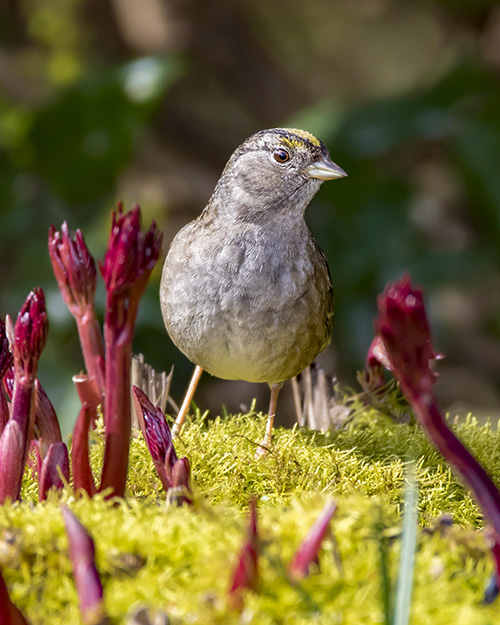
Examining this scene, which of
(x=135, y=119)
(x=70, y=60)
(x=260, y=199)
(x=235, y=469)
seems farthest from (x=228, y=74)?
(x=235, y=469)

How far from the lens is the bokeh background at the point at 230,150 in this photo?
404cm

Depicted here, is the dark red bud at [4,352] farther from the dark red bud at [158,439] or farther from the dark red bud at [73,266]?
the dark red bud at [158,439]

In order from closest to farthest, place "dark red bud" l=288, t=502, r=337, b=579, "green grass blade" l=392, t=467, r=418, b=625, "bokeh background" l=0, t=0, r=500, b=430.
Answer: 1. "green grass blade" l=392, t=467, r=418, b=625
2. "dark red bud" l=288, t=502, r=337, b=579
3. "bokeh background" l=0, t=0, r=500, b=430

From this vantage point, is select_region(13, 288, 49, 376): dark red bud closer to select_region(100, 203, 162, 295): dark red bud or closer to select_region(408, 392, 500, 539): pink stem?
select_region(100, 203, 162, 295): dark red bud

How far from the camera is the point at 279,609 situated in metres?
0.89

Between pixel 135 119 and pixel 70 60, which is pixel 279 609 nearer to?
pixel 135 119

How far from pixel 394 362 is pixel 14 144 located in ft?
12.3

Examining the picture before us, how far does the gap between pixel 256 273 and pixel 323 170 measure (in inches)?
13.2

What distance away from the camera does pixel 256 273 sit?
6.54ft

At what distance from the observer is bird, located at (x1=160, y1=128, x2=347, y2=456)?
1991 millimetres

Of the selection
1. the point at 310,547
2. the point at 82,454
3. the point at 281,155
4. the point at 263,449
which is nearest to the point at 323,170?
the point at 281,155

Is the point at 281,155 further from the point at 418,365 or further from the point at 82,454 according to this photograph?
the point at 418,365

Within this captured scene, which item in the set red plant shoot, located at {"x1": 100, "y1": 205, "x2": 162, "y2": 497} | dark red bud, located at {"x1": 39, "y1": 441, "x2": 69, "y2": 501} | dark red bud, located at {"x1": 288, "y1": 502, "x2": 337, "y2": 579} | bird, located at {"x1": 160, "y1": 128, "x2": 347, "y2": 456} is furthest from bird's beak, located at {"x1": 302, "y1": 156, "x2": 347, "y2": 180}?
dark red bud, located at {"x1": 288, "y1": 502, "x2": 337, "y2": 579}

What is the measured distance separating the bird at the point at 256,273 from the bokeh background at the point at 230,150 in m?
1.30
